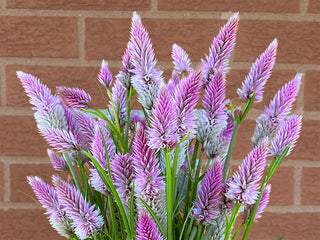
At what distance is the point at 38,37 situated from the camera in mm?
849

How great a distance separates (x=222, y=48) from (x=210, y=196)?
7.0 inches

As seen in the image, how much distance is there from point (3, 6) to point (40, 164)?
0.39 meters

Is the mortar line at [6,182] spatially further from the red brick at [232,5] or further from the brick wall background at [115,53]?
the red brick at [232,5]

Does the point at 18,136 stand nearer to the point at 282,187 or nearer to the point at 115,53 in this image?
→ the point at 115,53

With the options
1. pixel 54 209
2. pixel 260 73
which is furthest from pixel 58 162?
pixel 260 73

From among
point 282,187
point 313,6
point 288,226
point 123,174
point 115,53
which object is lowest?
point 288,226

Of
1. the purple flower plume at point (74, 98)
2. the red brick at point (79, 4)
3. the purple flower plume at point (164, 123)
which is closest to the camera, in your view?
the purple flower plume at point (164, 123)

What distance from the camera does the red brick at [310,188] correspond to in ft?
2.92

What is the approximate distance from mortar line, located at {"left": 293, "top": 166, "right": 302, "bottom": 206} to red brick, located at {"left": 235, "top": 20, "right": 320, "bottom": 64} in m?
0.27

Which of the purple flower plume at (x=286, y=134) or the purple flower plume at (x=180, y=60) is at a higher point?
the purple flower plume at (x=180, y=60)

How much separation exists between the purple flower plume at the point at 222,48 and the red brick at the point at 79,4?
46 centimetres

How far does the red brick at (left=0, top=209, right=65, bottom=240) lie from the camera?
0.89 metres

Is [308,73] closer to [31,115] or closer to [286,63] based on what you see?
[286,63]

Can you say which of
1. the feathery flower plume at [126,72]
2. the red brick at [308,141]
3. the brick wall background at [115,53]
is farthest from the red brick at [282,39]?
the feathery flower plume at [126,72]
